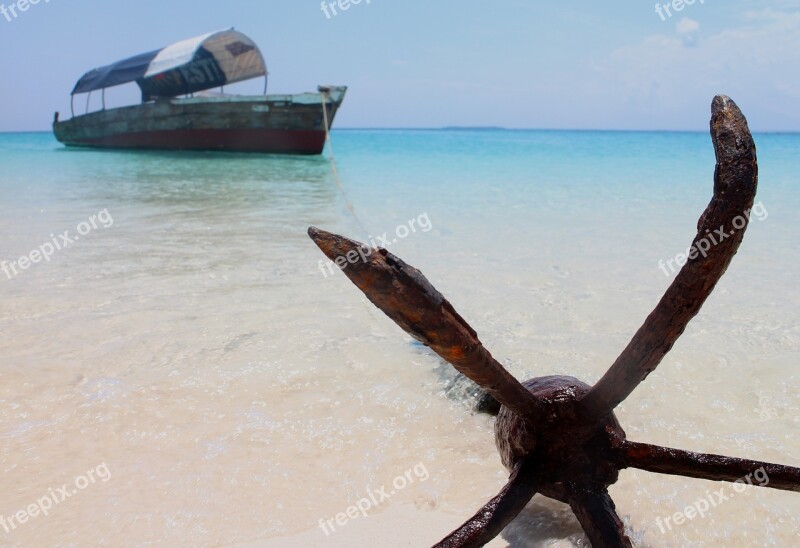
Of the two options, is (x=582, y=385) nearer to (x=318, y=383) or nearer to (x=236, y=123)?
(x=318, y=383)

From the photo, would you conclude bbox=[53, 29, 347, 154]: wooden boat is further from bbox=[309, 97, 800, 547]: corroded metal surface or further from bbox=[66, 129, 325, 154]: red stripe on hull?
bbox=[309, 97, 800, 547]: corroded metal surface

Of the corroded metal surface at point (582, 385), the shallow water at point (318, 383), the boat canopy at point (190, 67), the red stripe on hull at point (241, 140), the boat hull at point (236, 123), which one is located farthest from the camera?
the red stripe on hull at point (241, 140)

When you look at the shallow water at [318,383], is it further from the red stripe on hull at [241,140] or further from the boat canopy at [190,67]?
the boat canopy at [190,67]

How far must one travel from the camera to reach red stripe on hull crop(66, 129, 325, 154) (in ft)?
75.3

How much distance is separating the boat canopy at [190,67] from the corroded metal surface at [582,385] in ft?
78.2

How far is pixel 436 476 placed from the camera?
2.10 meters

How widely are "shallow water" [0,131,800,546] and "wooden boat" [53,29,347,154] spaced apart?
53.1 ft

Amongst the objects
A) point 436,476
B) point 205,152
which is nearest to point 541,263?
point 436,476

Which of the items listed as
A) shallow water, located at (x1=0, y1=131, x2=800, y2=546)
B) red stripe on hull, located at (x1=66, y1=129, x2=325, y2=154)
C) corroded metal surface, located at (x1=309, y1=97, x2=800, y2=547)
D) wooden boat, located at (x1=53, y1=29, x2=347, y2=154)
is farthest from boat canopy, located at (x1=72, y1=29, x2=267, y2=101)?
corroded metal surface, located at (x1=309, y1=97, x2=800, y2=547)

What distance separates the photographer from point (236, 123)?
915 inches

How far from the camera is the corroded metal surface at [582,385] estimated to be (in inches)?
37.7

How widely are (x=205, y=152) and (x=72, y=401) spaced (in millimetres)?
24814

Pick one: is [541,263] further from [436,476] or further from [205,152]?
[205,152]

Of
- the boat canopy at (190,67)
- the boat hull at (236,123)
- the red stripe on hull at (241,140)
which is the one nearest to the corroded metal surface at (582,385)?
the boat hull at (236,123)
